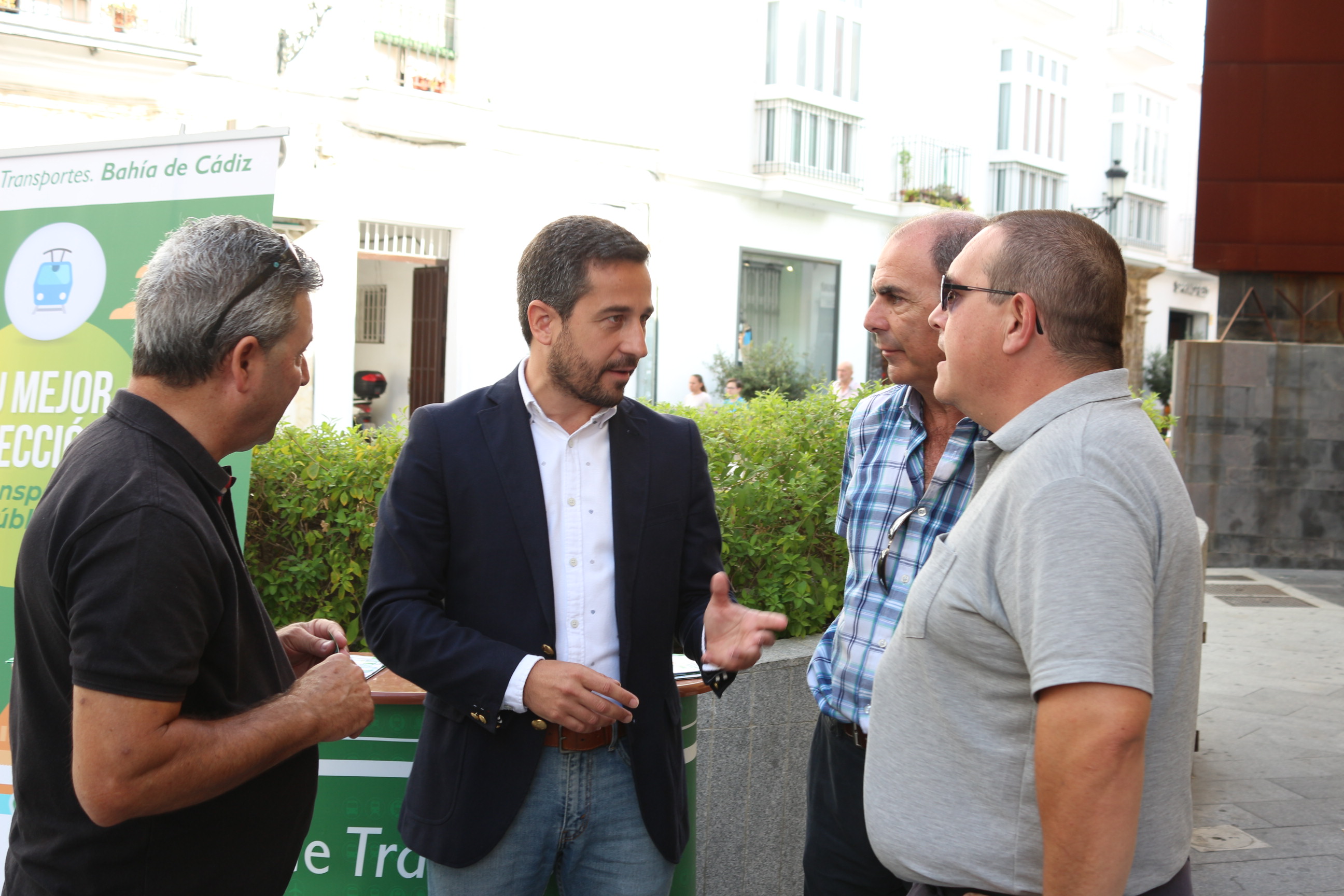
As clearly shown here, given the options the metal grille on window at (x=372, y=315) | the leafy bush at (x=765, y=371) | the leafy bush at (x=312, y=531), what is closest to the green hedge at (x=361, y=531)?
the leafy bush at (x=312, y=531)

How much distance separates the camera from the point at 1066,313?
5.33 feet

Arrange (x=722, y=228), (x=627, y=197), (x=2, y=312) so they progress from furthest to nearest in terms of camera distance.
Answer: (x=722, y=228) < (x=627, y=197) < (x=2, y=312)

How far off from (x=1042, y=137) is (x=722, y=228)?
928 cm

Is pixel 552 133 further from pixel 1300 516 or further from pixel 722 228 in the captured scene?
pixel 1300 516

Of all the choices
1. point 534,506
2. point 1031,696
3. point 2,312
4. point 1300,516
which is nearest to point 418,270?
point 1300,516

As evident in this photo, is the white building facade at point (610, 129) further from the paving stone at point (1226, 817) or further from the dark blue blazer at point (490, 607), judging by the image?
the dark blue blazer at point (490, 607)

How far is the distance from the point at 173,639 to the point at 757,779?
7.55ft

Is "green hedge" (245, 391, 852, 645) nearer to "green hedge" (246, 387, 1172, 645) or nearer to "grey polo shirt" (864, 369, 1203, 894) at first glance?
"green hedge" (246, 387, 1172, 645)

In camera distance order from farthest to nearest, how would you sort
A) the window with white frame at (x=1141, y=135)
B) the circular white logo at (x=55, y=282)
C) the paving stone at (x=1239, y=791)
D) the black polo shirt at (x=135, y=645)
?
the window with white frame at (x=1141, y=135)
the paving stone at (x=1239, y=791)
the circular white logo at (x=55, y=282)
the black polo shirt at (x=135, y=645)

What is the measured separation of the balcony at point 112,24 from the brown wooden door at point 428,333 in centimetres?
423

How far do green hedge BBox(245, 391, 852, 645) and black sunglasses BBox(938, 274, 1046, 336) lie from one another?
211 centimetres

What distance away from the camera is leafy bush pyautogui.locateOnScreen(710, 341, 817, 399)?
695 inches

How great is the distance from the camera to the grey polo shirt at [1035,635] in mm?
1419

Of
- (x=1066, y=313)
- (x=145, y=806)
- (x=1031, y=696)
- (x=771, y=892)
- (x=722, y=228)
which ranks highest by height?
(x=722, y=228)
